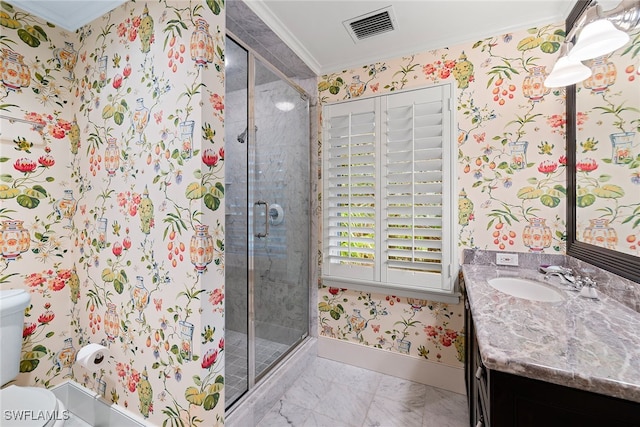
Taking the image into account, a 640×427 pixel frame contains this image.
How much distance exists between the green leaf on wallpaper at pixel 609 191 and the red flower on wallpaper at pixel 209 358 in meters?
1.98

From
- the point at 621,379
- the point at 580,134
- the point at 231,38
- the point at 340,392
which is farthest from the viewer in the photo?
the point at 340,392

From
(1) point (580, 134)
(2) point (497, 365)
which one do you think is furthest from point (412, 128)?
(2) point (497, 365)

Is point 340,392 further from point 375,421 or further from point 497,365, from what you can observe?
point 497,365

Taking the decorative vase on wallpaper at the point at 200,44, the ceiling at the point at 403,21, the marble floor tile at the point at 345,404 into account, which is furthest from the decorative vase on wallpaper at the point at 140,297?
the ceiling at the point at 403,21

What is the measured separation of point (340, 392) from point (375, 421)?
1.08ft

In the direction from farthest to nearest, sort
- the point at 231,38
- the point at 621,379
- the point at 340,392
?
1. the point at 340,392
2. the point at 231,38
3. the point at 621,379

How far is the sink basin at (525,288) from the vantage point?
1.34 meters

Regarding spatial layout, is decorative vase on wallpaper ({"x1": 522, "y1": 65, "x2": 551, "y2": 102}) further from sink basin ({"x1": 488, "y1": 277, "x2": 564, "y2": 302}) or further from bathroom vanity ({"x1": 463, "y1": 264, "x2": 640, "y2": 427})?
bathroom vanity ({"x1": 463, "y1": 264, "x2": 640, "y2": 427})

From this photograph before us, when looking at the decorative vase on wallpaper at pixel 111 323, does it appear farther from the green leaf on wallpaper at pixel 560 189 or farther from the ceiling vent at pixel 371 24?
the green leaf on wallpaper at pixel 560 189

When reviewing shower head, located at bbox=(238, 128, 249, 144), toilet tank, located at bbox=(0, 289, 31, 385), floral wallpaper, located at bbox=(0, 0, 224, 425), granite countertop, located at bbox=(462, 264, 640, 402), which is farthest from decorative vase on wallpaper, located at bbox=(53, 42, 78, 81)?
granite countertop, located at bbox=(462, 264, 640, 402)

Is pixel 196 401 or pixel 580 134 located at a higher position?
pixel 580 134

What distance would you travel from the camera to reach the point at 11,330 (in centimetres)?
132

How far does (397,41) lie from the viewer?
1945mm

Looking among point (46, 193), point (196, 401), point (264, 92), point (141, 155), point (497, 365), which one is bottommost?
point (196, 401)
